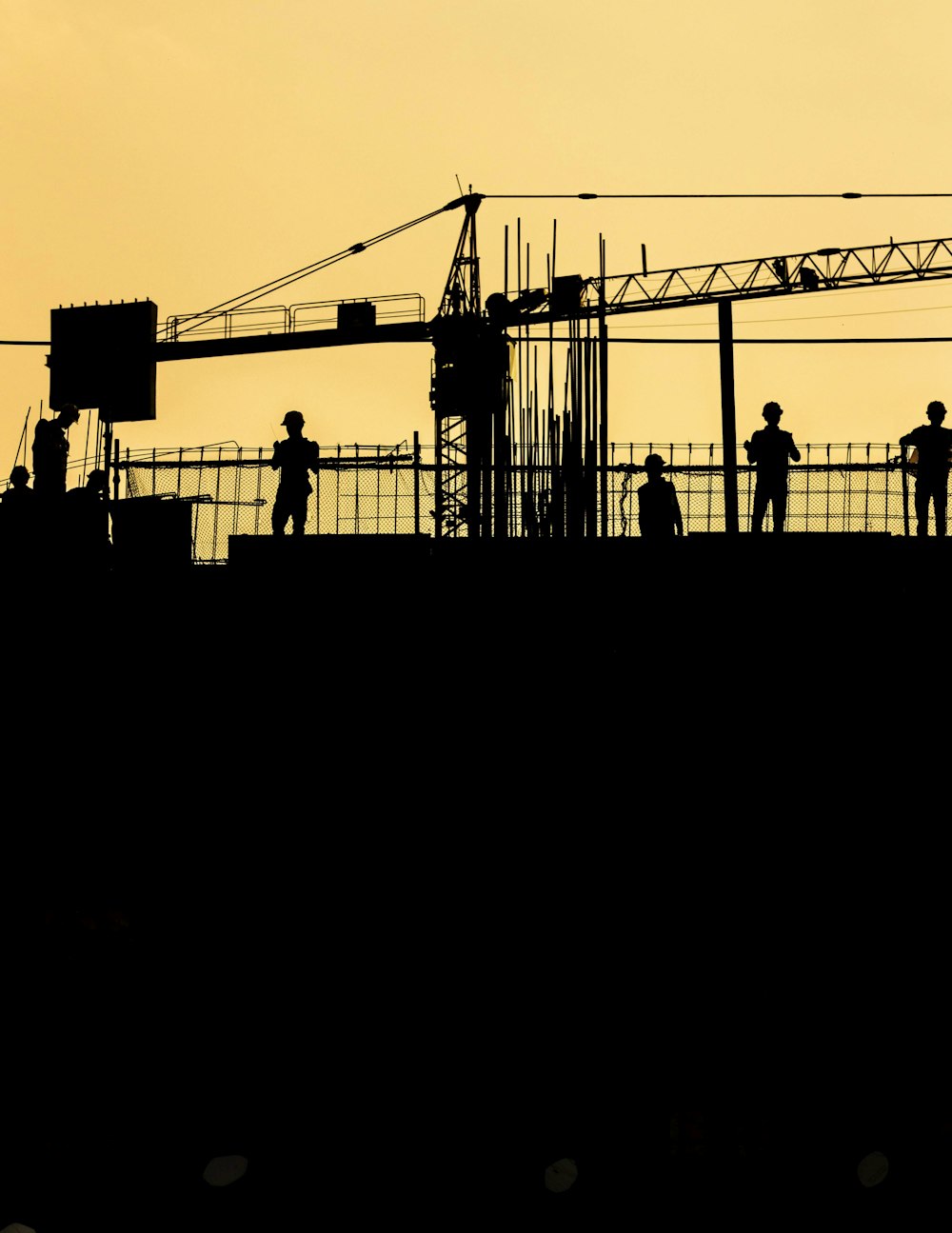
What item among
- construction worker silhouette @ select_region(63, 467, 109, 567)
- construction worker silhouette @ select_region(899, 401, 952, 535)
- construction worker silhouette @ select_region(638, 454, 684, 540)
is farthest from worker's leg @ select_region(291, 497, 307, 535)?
construction worker silhouette @ select_region(899, 401, 952, 535)

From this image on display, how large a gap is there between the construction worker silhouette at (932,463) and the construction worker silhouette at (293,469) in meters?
5.45

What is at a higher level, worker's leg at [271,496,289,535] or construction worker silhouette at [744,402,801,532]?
construction worker silhouette at [744,402,801,532]

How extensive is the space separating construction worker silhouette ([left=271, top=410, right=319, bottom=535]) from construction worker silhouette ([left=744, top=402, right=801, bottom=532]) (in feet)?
13.1

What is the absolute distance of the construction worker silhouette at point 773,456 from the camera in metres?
15.5

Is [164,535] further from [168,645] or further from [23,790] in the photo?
[23,790]

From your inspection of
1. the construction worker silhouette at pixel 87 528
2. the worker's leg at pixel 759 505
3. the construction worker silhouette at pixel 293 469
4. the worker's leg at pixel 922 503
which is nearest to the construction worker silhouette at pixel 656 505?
the worker's leg at pixel 759 505

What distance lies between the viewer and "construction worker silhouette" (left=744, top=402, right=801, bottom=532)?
608 inches

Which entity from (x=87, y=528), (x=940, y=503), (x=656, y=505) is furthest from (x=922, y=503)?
(x=87, y=528)

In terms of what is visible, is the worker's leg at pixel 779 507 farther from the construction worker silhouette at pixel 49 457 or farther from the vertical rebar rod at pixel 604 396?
the construction worker silhouette at pixel 49 457

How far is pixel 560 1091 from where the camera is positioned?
13.8 metres

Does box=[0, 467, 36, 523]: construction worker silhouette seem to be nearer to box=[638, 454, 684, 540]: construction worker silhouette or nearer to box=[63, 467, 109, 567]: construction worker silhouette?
box=[63, 467, 109, 567]: construction worker silhouette

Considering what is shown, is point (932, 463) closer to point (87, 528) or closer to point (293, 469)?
point (293, 469)

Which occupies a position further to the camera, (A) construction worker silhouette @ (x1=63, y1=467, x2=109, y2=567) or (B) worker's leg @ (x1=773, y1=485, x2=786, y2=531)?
Answer: (B) worker's leg @ (x1=773, y1=485, x2=786, y2=531)

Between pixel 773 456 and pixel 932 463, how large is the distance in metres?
1.45
